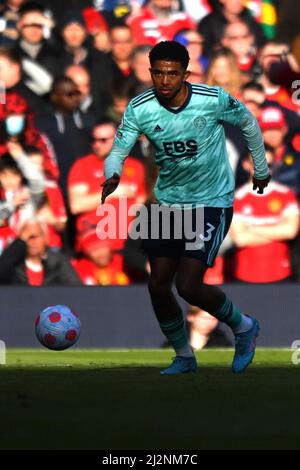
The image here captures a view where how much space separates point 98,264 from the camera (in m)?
13.1

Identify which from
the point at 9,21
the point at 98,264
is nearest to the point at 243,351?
the point at 98,264

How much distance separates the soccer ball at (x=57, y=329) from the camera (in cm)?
911

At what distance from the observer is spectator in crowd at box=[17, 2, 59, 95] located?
13281mm

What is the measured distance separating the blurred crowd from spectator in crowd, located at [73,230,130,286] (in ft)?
0.03

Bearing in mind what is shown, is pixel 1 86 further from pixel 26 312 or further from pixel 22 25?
pixel 26 312

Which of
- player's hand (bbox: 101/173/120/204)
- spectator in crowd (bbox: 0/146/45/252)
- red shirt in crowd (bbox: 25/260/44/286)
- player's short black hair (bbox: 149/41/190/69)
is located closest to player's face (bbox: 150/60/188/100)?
player's short black hair (bbox: 149/41/190/69)

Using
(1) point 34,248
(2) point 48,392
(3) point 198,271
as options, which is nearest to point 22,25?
(1) point 34,248

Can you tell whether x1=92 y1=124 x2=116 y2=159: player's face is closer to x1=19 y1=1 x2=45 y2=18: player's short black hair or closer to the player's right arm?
x1=19 y1=1 x2=45 y2=18: player's short black hair

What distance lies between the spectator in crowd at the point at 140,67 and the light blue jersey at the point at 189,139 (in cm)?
488

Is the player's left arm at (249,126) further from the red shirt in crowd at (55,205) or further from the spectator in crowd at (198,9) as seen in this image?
the spectator in crowd at (198,9)

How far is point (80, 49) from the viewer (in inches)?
523
